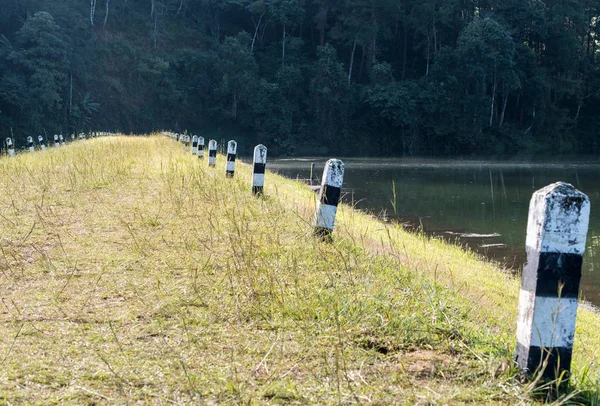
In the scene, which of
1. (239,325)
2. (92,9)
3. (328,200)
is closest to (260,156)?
(328,200)

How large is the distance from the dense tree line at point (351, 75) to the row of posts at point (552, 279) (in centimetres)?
4923

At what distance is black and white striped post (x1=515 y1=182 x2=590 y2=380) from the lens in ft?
10.2

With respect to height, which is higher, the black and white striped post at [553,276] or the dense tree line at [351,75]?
the dense tree line at [351,75]

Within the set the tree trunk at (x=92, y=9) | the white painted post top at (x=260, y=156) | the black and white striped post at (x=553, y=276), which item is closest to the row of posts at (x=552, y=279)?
the black and white striped post at (x=553, y=276)

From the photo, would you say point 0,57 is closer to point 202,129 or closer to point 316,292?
point 202,129

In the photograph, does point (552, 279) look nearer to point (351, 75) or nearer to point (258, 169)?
point (258, 169)

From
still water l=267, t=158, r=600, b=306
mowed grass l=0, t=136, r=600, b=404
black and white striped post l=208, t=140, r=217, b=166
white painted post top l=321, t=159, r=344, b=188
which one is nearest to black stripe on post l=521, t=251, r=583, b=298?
mowed grass l=0, t=136, r=600, b=404

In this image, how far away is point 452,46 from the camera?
196 ft

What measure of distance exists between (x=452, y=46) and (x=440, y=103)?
354 inches

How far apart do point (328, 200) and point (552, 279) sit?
11.0ft

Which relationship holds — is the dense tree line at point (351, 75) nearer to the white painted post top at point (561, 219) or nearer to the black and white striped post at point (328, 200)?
the black and white striped post at point (328, 200)

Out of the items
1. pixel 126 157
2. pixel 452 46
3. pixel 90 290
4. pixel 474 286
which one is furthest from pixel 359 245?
pixel 452 46

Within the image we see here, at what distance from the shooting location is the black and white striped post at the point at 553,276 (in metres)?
3.12

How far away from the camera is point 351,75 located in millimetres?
60156
